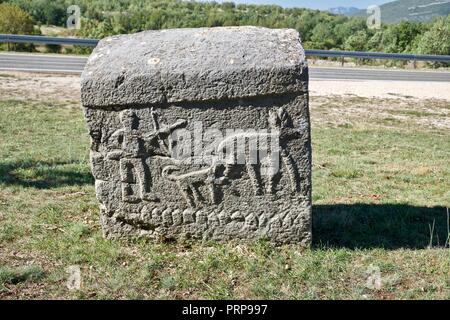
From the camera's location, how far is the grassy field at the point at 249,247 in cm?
408

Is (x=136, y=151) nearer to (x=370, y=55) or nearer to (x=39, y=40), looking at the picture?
(x=39, y=40)

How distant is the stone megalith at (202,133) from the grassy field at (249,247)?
10.8 inches

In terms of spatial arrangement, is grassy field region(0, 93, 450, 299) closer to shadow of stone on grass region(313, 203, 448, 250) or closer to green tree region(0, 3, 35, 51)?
shadow of stone on grass region(313, 203, 448, 250)

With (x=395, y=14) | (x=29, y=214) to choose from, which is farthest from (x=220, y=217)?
(x=395, y=14)

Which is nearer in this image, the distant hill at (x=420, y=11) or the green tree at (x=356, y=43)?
the green tree at (x=356, y=43)

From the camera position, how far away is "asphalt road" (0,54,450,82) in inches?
605

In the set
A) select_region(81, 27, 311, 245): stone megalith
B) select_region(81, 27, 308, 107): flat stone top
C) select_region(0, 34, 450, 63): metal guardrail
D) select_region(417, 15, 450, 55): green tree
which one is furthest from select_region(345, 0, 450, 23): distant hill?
select_region(81, 27, 311, 245): stone megalith

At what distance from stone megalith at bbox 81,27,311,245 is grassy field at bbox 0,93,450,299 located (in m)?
0.27

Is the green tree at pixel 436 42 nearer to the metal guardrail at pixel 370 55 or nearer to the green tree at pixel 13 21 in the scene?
the metal guardrail at pixel 370 55

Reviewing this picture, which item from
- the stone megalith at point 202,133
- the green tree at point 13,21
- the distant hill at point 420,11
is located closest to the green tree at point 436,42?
the green tree at point 13,21

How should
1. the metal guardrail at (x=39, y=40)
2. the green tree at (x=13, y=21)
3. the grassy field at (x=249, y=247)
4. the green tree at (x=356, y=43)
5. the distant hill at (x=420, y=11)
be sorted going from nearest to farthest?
the grassy field at (x=249, y=247) → the metal guardrail at (x=39, y=40) → the green tree at (x=13, y=21) → the green tree at (x=356, y=43) → the distant hill at (x=420, y=11)

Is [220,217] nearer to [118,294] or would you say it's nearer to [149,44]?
[118,294]

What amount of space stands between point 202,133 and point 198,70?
53cm

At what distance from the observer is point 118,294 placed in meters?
4.01
